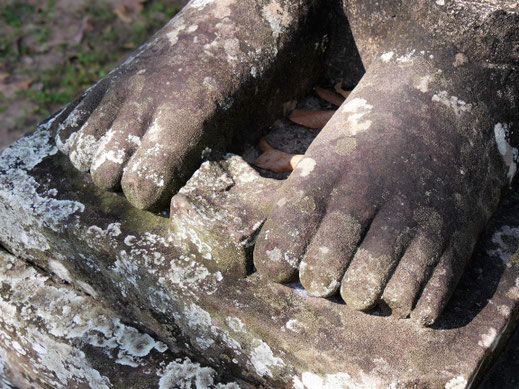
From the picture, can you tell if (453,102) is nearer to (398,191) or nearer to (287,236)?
(398,191)

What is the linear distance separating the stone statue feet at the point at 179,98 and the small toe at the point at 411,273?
499 millimetres

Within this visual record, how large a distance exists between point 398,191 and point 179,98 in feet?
1.72

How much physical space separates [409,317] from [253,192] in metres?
0.39

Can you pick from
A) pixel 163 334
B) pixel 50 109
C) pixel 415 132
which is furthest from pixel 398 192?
pixel 50 109

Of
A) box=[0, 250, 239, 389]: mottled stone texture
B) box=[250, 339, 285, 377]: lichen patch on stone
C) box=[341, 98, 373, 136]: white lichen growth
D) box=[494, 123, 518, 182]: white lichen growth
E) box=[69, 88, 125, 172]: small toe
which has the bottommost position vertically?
box=[0, 250, 239, 389]: mottled stone texture

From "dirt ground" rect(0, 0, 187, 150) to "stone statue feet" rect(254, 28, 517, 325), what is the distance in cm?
207

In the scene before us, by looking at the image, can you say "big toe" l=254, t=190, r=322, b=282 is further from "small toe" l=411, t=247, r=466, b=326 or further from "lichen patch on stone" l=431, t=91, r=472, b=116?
"lichen patch on stone" l=431, t=91, r=472, b=116

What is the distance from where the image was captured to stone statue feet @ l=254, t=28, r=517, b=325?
100 centimetres

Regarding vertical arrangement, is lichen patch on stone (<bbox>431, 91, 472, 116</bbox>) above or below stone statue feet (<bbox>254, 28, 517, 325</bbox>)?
above

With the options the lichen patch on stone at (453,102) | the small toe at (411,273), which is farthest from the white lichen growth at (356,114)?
the small toe at (411,273)

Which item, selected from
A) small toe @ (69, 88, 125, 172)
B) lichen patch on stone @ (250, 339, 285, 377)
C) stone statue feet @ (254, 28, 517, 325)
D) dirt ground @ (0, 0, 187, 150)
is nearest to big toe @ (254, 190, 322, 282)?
stone statue feet @ (254, 28, 517, 325)

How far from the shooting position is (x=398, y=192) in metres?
1.05

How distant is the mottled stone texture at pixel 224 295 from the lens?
103cm

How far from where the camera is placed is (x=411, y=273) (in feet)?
3.25
